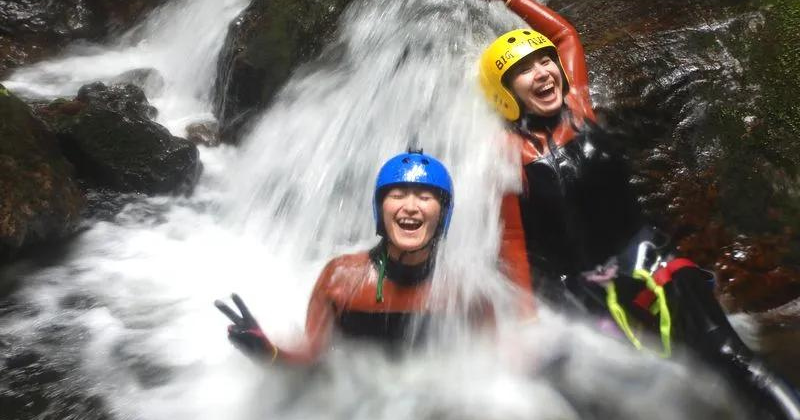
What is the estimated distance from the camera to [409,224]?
3.03 metres

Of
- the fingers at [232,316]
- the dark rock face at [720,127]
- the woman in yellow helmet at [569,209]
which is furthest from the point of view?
the dark rock face at [720,127]

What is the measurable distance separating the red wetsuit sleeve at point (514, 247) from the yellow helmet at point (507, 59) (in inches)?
24.9

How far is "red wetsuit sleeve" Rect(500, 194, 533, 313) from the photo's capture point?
3.46m

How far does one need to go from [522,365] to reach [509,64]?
193cm

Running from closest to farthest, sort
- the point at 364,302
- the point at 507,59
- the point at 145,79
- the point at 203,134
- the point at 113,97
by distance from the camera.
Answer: the point at 364,302 < the point at 507,59 < the point at 113,97 < the point at 203,134 < the point at 145,79

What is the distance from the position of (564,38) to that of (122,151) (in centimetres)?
489

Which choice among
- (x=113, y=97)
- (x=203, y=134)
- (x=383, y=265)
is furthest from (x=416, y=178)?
(x=113, y=97)

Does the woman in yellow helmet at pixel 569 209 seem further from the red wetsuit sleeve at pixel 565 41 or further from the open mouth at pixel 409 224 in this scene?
the open mouth at pixel 409 224

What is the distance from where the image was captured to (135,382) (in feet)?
11.9

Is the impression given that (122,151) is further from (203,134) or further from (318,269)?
(318,269)

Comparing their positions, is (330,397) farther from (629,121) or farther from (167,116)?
(167,116)

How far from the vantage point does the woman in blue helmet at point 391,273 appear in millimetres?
3031

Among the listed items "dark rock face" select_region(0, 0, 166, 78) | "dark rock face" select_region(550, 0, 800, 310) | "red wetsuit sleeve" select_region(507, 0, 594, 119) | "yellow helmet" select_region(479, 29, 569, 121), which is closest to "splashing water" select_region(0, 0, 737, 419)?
"yellow helmet" select_region(479, 29, 569, 121)

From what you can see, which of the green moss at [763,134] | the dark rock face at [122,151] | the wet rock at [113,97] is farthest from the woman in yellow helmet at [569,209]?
the wet rock at [113,97]
